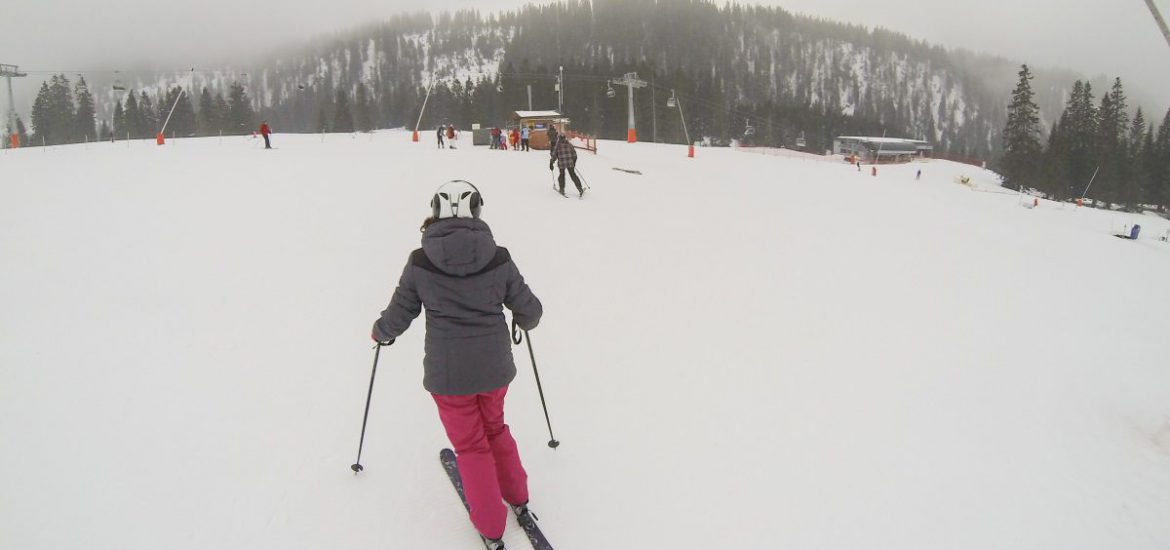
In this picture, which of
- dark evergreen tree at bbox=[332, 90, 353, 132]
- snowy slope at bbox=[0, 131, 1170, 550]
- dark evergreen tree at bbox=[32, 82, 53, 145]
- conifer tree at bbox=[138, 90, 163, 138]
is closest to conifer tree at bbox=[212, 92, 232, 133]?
conifer tree at bbox=[138, 90, 163, 138]

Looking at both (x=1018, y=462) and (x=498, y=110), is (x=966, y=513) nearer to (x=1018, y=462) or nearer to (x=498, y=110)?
(x=1018, y=462)

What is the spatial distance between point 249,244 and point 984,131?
8560 inches

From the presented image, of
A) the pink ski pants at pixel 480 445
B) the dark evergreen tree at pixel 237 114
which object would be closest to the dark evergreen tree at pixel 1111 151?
the pink ski pants at pixel 480 445

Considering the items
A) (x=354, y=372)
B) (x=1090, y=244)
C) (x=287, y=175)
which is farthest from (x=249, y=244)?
(x=1090, y=244)

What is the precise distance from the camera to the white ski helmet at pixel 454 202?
9.40 feet

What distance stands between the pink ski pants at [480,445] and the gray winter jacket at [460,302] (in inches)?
4.5

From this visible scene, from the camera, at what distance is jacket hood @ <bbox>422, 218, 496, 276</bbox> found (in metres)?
2.78

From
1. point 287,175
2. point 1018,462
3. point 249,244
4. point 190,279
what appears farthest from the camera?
point 287,175

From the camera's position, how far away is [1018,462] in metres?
4.48

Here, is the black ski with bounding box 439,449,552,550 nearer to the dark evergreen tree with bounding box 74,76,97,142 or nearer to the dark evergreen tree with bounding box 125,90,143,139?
the dark evergreen tree with bounding box 125,90,143,139

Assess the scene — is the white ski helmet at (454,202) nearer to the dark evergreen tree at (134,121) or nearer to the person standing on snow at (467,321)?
the person standing on snow at (467,321)

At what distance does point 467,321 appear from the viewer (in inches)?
115

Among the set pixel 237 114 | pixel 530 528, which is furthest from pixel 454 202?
pixel 237 114

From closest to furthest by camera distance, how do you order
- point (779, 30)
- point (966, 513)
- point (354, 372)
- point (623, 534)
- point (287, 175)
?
point (623, 534)
point (966, 513)
point (354, 372)
point (287, 175)
point (779, 30)
